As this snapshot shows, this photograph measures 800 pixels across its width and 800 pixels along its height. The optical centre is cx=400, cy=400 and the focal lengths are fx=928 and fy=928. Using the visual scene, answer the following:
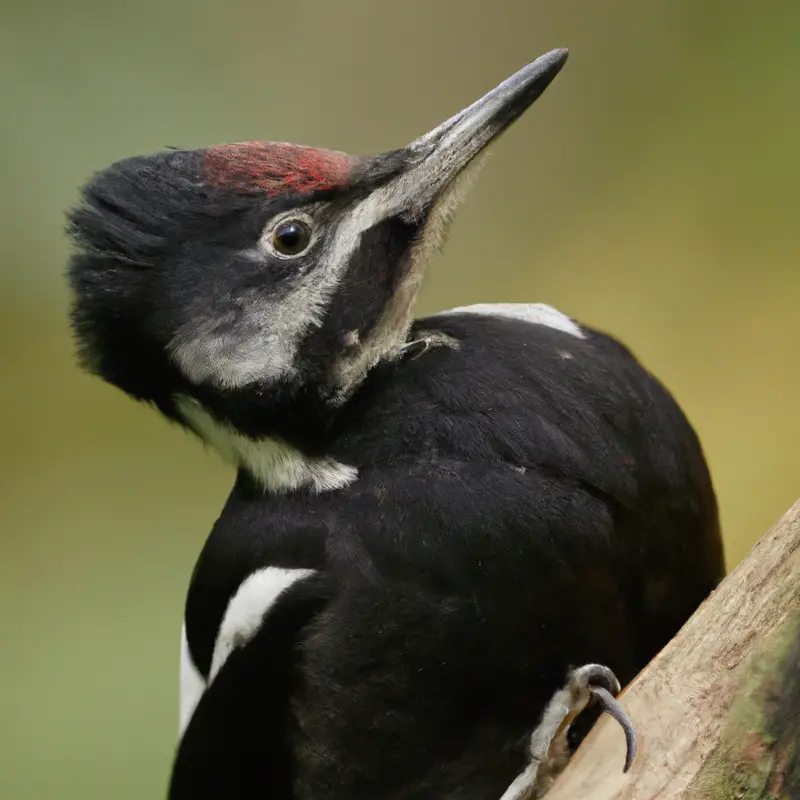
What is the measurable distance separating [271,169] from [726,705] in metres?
0.64

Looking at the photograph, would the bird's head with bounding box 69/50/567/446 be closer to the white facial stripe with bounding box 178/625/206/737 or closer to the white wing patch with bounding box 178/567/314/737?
the white wing patch with bounding box 178/567/314/737

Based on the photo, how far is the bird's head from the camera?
919 millimetres

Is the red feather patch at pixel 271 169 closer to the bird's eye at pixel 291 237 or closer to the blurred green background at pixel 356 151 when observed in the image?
the bird's eye at pixel 291 237

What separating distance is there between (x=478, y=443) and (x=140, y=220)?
0.40m

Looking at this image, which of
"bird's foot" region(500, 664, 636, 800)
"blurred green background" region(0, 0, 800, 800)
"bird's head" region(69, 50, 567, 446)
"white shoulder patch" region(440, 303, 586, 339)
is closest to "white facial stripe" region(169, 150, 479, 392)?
"bird's head" region(69, 50, 567, 446)

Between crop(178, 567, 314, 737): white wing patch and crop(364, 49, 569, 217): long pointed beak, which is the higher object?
crop(364, 49, 569, 217): long pointed beak

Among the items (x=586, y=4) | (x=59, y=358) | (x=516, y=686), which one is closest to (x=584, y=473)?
(x=516, y=686)

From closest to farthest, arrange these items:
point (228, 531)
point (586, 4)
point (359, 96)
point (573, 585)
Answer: point (573, 585) < point (228, 531) < point (586, 4) < point (359, 96)

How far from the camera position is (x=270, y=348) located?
0.93 m

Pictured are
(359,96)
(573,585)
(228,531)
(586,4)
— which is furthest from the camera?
(359,96)

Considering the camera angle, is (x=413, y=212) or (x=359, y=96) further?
(x=359, y=96)

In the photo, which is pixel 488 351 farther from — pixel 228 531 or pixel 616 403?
pixel 228 531

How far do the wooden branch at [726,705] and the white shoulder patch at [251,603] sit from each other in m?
0.33

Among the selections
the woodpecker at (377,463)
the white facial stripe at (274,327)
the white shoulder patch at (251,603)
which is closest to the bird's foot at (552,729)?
the woodpecker at (377,463)
